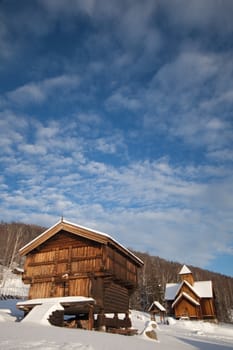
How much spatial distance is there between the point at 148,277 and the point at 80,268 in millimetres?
50518

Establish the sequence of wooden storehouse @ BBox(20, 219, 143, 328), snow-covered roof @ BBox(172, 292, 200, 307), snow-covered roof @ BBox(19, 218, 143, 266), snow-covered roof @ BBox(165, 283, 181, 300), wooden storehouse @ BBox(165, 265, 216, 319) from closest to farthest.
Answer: wooden storehouse @ BBox(20, 219, 143, 328), snow-covered roof @ BBox(19, 218, 143, 266), snow-covered roof @ BBox(172, 292, 200, 307), wooden storehouse @ BBox(165, 265, 216, 319), snow-covered roof @ BBox(165, 283, 181, 300)

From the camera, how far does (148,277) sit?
66.2 m

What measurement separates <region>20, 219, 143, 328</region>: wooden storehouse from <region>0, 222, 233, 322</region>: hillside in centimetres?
1534

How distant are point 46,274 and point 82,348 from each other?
1493 cm

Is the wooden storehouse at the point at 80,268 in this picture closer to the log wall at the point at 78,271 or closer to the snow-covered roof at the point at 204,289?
the log wall at the point at 78,271

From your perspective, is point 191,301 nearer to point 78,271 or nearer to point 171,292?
point 171,292

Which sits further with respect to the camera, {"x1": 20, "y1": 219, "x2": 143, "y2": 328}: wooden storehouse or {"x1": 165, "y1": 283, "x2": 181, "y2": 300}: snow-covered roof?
{"x1": 165, "y1": 283, "x2": 181, "y2": 300}: snow-covered roof

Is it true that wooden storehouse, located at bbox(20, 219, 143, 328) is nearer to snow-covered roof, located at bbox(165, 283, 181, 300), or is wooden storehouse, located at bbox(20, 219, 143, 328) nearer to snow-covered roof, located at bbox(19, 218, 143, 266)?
snow-covered roof, located at bbox(19, 218, 143, 266)

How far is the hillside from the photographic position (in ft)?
188

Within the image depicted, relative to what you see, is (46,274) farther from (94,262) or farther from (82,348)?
(82,348)

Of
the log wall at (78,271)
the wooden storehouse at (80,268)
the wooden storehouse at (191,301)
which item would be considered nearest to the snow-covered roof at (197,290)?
the wooden storehouse at (191,301)

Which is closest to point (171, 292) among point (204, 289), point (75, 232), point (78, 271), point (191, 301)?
point (191, 301)

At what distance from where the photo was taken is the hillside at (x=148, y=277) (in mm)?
57156

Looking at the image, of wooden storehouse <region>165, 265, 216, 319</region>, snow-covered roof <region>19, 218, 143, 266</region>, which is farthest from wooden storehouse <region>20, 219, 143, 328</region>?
wooden storehouse <region>165, 265, 216, 319</region>
